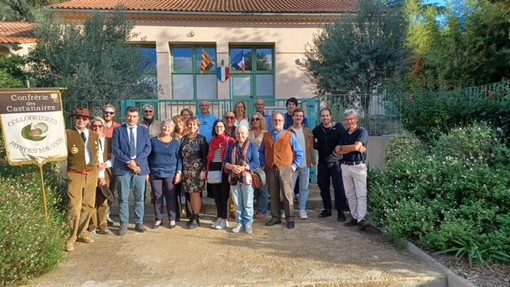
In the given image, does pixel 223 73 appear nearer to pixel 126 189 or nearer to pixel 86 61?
pixel 86 61

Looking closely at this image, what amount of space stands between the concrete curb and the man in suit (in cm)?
387

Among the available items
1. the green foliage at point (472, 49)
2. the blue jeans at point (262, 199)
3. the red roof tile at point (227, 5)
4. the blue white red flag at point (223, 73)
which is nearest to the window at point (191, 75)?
the blue white red flag at point (223, 73)

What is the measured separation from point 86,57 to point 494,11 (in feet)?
42.1

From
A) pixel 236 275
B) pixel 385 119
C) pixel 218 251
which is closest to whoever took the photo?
pixel 236 275

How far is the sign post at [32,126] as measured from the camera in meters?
4.92

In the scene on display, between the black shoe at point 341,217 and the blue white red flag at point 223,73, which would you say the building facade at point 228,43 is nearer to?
the blue white red flag at point 223,73

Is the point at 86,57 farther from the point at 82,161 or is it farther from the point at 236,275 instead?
the point at 236,275

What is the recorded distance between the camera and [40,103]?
5.10m

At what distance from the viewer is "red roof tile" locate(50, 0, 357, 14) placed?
14.6 m

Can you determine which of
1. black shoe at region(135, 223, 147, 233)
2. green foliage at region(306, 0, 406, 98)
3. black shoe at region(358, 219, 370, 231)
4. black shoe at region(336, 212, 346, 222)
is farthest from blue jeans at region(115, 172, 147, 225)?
green foliage at region(306, 0, 406, 98)

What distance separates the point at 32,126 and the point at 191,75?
36.3 ft

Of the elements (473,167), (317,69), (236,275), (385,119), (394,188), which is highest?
(317,69)

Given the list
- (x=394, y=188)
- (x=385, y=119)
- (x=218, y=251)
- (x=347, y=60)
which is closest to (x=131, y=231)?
(x=218, y=251)

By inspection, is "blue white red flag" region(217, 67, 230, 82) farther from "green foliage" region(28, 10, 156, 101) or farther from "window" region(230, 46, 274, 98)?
"green foliage" region(28, 10, 156, 101)
